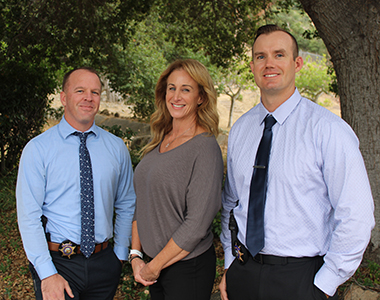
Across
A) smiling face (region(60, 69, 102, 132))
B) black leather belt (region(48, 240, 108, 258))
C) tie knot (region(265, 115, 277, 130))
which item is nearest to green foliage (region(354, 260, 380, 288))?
tie knot (region(265, 115, 277, 130))

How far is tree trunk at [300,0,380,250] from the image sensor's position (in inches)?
135

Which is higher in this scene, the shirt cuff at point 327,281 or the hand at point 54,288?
the shirt cuff at point 327,281

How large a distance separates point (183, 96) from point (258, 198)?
87cm

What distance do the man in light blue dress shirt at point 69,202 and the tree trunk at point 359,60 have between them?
2.51 meters

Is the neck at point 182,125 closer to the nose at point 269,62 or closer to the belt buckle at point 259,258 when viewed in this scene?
the nose at point 269,62

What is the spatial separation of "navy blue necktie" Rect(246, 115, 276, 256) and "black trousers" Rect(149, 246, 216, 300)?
0.42 m

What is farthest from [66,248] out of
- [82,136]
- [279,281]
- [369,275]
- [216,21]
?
[216,21]

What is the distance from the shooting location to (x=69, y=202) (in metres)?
2.29

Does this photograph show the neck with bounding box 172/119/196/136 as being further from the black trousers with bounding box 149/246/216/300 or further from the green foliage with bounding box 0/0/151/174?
the green foliage with bounding box 0/0/151/174

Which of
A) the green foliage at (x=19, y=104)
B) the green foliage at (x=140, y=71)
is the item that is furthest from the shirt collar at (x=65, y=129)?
the green foliage at (x=140, y=71)

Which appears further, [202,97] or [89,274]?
[202,97]

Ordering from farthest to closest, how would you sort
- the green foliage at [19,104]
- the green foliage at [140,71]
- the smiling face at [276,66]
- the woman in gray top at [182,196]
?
the green foliage at [140,71] < the green foliage at [19,104] < the woman in gray top at [182,196] < the smiling face at [276,66]

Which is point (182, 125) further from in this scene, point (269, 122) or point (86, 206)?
point (86, 206)

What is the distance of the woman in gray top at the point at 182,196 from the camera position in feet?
6.91
